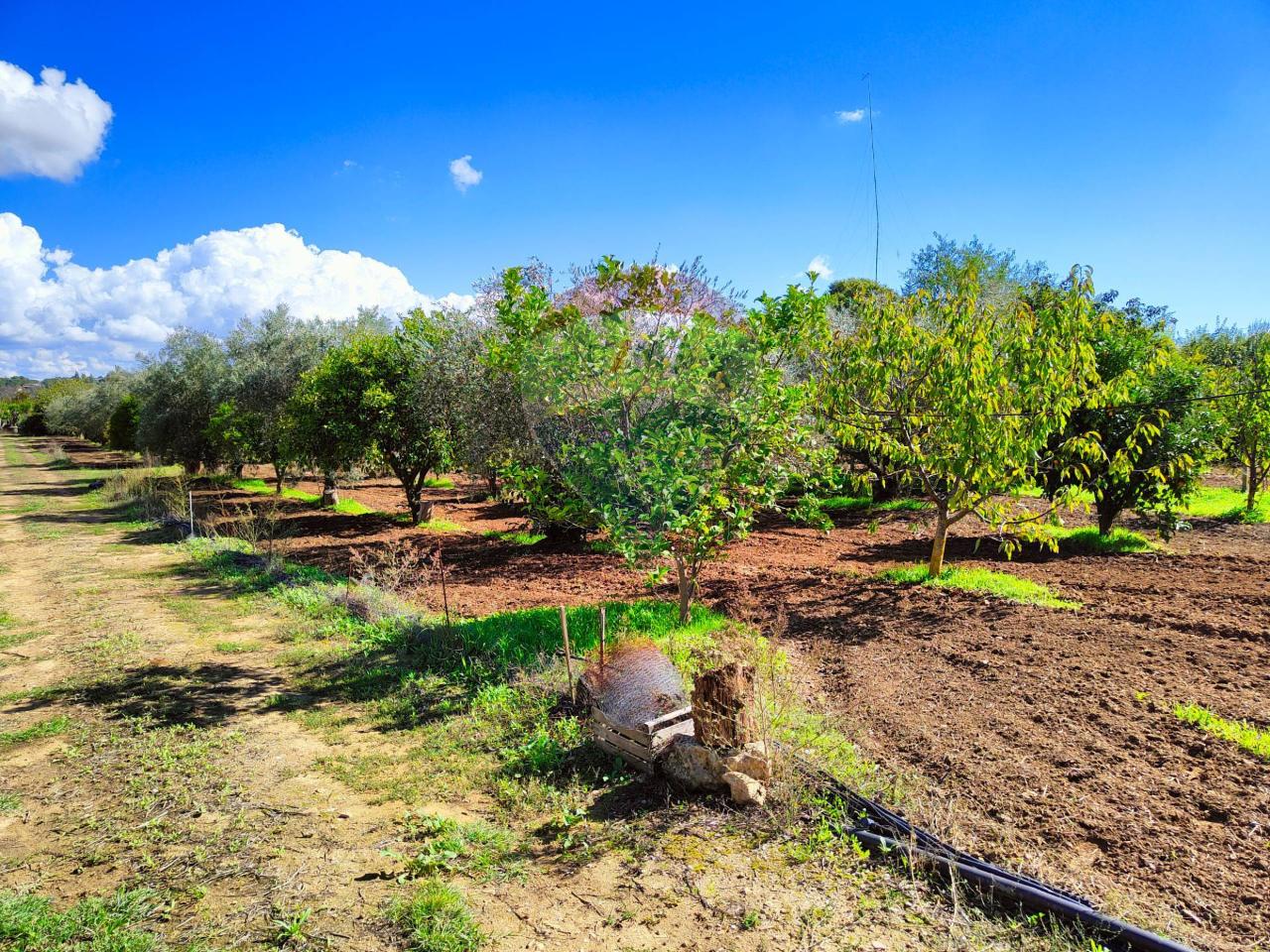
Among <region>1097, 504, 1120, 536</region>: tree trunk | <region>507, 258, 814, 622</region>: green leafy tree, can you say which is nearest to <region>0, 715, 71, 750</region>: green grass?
<region>507, 258, 814, 622</region>: green leafy tree

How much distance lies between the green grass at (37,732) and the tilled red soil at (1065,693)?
13.8 ft

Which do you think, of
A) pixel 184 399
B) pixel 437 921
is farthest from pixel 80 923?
pixel 184 399

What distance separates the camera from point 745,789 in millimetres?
4402

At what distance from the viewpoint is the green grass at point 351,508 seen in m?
19.3

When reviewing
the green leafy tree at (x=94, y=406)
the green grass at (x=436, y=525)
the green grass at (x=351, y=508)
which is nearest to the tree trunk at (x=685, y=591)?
the green grass at (x=436, y=525)

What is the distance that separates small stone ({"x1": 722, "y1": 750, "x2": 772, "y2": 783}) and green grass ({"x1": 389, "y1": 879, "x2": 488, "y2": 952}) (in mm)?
1801

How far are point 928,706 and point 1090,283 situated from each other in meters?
6.05

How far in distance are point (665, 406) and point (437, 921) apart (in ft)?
15.8

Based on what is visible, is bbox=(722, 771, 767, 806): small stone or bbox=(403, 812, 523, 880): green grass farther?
bbox=(722, 771, 767, 806): small stone

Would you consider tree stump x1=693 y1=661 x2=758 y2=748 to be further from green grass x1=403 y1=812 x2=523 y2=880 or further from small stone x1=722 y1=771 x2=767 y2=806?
green grass x1=403 y1=812 x2=523 y2=880

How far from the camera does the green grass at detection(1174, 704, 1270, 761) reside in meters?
4.72

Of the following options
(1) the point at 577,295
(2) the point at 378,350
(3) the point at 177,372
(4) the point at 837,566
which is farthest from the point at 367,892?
(3) the point at 177,372

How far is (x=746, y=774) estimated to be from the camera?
4480 mm

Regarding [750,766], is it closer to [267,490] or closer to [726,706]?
[726,706]
